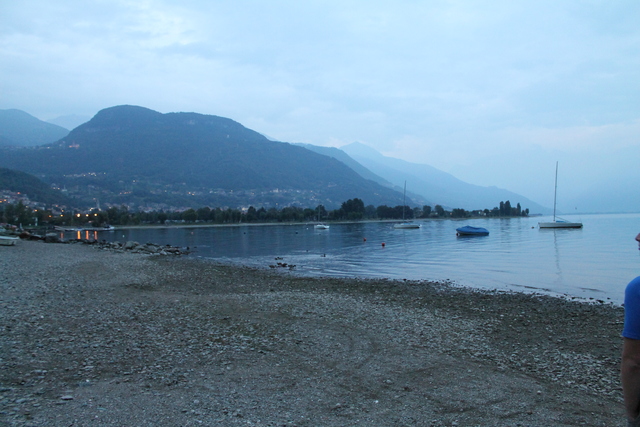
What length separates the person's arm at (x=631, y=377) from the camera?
3340 mm

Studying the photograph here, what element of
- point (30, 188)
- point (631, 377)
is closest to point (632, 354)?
point (631, 377)

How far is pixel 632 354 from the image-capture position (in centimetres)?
335

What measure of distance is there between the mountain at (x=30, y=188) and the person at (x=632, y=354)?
21528 cm

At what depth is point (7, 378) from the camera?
7.40m

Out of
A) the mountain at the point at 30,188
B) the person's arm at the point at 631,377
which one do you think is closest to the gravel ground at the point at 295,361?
the person's arm at the point at 631,377

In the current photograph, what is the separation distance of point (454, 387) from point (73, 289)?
16.8 meters

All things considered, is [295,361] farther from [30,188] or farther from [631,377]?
[30,188]

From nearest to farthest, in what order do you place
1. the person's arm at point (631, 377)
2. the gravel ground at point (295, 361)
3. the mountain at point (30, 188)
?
the person's arm at point (631, 377) → the gravel ground at point (295, 361) → the mountain at point (30, 188)

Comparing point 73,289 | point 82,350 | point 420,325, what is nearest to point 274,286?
point 73,289

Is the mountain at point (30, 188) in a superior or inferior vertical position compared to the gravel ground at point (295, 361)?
superior

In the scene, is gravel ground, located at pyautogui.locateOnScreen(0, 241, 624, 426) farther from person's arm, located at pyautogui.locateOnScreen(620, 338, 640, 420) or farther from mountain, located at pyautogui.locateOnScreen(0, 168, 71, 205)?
mountain, located at pyautogui.locateOnScreen(0, 168, 71, 205)

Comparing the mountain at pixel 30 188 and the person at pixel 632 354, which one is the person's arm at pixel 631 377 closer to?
the person at pixel 632 354

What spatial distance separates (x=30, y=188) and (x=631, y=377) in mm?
225553

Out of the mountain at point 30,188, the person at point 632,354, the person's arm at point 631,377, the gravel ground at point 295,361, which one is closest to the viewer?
the person at point 632,354
